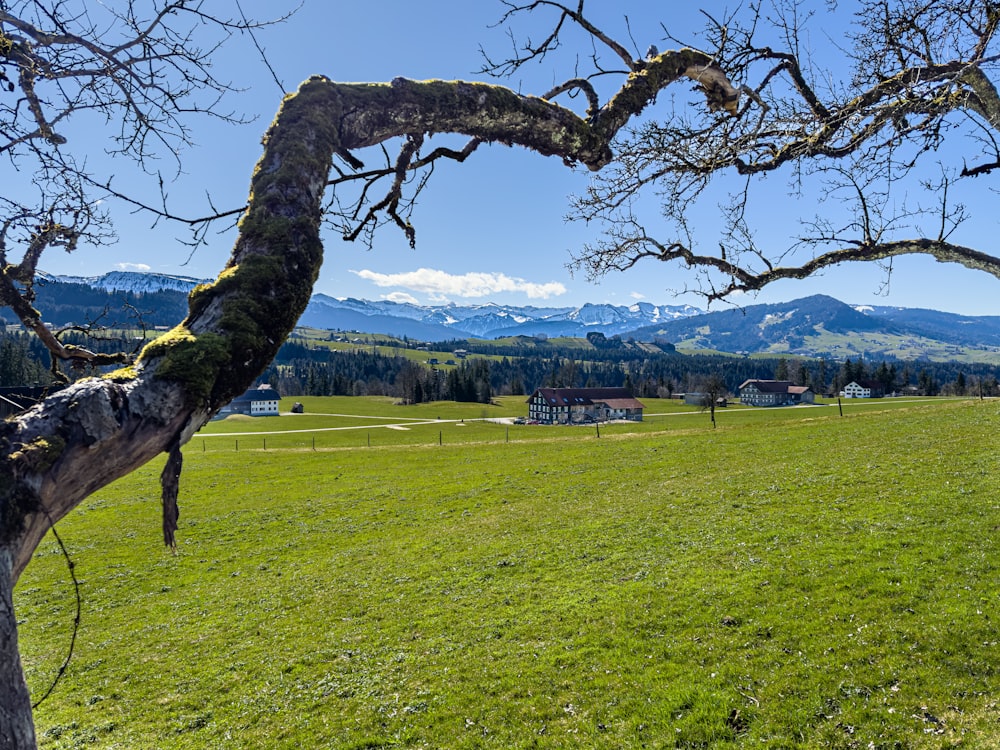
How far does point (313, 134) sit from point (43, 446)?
2.30 metres

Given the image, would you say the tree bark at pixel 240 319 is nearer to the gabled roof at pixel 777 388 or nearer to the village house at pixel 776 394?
the village house at pixel 776 394

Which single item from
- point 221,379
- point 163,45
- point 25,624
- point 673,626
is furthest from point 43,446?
point 25,624

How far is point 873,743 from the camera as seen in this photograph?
605cm

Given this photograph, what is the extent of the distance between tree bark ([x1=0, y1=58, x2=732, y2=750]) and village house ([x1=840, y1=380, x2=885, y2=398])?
546 feet

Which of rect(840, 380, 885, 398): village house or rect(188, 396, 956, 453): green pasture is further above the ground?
rect(840, 380, 885, 398): village house

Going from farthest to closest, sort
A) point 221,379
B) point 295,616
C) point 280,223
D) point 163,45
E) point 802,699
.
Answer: point 295,616 < point 802,699 < point 163,45 < point 280,223 < point 221,379

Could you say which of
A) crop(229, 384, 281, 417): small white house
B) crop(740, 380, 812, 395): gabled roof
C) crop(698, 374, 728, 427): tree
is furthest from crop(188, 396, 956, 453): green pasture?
crop(740, 380, 812, 395): gabled roof

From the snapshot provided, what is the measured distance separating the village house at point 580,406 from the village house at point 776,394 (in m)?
53.3

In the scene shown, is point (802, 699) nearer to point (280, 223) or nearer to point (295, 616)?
point (280, 223)

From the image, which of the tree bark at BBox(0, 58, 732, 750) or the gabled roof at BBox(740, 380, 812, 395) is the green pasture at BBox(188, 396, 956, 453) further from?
the tree bark at BBox(0, 58, 732, 750)

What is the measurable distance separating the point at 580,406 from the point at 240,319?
105 m

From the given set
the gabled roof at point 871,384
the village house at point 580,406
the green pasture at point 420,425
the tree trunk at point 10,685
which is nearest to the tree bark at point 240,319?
the tree trunk at point 10,685

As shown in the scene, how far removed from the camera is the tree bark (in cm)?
196

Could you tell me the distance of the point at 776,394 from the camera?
136375mm
